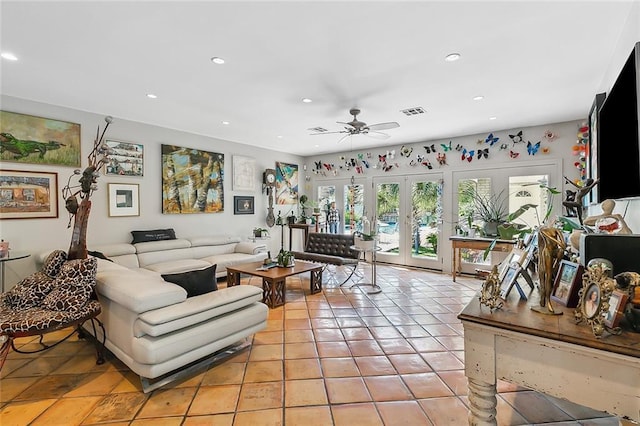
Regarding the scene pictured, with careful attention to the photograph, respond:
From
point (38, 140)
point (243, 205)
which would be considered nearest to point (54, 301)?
point (38, 140)

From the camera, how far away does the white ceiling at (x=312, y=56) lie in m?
2.08

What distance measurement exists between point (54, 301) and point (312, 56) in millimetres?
2804

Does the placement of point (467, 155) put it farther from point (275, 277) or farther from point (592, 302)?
point (592, 302)

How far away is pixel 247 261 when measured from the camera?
5152 millimetres

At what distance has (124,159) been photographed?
4633 mm

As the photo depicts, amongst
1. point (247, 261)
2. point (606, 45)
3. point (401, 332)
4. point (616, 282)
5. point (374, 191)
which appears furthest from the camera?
point (374, 191)

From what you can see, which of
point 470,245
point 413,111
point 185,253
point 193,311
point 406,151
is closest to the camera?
point 193,311

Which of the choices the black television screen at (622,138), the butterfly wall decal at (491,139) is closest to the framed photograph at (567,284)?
the black television screen at (622,138)

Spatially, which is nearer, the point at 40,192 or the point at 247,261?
the point at 40,192

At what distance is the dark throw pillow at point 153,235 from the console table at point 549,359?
474 centimetres

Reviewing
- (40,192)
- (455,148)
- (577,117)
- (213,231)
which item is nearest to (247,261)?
(213,231)

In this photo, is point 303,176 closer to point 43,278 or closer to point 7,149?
point 7,149

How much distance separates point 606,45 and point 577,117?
98.3 inches

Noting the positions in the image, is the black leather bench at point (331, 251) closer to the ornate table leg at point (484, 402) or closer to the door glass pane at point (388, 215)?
the door glass pane at point (388, 215)
